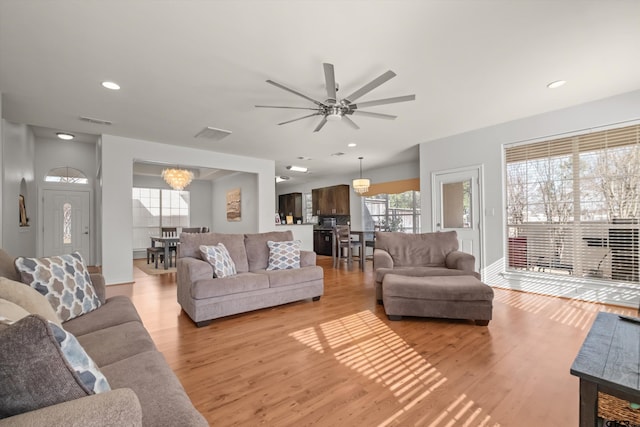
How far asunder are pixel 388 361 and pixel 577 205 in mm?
3587

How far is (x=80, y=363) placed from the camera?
813 mm

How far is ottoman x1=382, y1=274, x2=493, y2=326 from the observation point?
2.79m

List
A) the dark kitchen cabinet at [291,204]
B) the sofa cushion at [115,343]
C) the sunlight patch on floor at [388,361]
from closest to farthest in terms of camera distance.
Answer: the sofa cushion at [115,343], the sunlight patch on floor at [388,361], the dark kitchen cabinet at [291,204]

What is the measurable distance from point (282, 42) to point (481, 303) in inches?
119

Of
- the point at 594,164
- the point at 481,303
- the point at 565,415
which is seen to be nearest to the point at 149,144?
the point at 481,303

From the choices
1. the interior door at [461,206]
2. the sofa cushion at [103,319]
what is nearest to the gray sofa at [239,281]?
the sofa cushion at [103,319]

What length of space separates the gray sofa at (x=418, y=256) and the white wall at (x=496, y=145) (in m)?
1.10

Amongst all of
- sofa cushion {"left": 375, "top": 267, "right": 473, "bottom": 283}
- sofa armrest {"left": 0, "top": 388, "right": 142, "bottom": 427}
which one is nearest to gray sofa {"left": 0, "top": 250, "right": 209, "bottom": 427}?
sofa armrest {"left": 0, "top": 388, "right": 142, "bottom": 427}

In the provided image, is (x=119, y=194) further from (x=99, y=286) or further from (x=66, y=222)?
(x=99, y=286)

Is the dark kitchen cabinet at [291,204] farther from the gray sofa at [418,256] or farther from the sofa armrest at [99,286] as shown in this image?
the sofa armrest at [99,286]

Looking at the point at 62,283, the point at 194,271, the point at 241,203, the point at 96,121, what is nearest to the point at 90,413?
the point at 62,283

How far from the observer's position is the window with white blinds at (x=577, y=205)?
135 inches

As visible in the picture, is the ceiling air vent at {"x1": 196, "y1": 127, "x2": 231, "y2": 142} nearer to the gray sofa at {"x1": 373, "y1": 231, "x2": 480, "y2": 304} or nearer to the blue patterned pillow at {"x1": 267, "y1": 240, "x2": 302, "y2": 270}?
the blue patterned pillow at {"x1": 267, "y1": 240, "x2": 302, "y2": 270}

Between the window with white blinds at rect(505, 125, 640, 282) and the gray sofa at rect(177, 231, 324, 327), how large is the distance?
320 cm
